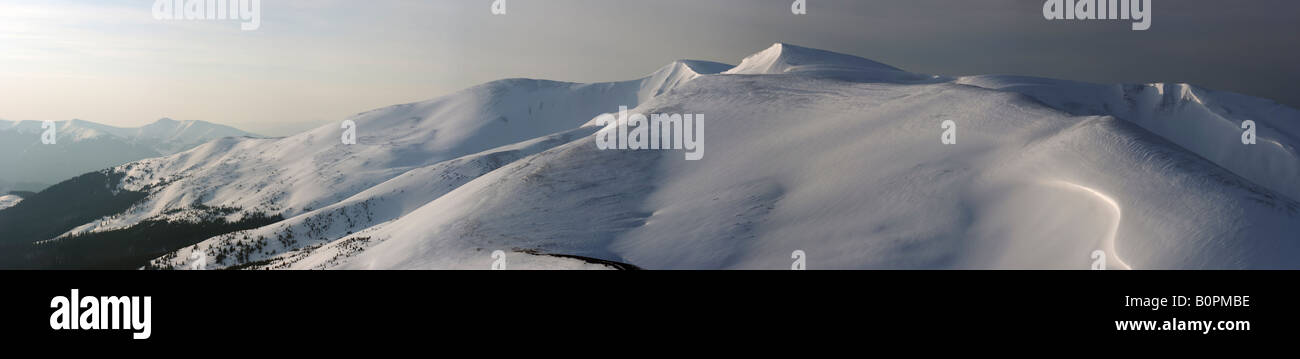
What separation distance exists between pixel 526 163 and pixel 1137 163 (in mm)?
62696

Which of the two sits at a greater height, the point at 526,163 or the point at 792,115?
the point at 792,115

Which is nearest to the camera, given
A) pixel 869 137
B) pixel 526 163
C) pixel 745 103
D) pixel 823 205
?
pixel 823 205

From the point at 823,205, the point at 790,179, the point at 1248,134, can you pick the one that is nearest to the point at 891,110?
the point at 790,179

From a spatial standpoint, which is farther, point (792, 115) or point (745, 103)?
point (745, 103)

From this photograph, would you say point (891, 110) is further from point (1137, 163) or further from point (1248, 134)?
point (1248, 134)

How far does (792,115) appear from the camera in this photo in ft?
268

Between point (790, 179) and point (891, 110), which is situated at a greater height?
point (891, 110)

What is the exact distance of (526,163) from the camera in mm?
80375
